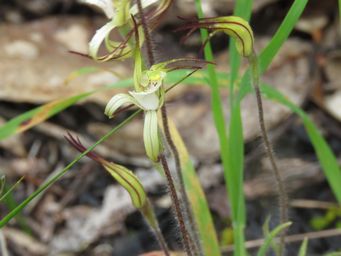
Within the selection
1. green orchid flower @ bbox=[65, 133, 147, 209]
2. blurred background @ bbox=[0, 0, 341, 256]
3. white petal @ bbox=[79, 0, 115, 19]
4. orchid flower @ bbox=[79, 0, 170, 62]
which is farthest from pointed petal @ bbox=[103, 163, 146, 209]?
blurred background @ bbox=[0, 0, 341, 256]

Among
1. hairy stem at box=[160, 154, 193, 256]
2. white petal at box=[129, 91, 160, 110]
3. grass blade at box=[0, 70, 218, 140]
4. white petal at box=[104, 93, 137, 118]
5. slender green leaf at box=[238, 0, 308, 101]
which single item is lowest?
hairy stem at box=[160, 154, 193, 256]

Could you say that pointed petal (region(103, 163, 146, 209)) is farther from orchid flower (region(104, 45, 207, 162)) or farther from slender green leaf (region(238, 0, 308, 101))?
slender green leaf (region(238, 0, 308, 101))

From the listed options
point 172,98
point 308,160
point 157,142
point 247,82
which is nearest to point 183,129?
point 172,98

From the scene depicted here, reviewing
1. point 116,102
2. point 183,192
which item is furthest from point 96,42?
point 183,192

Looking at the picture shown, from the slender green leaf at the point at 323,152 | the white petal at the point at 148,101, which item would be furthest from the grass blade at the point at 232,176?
the white petal at the point at 148,101

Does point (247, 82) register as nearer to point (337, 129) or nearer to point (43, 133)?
point (337, 129)
